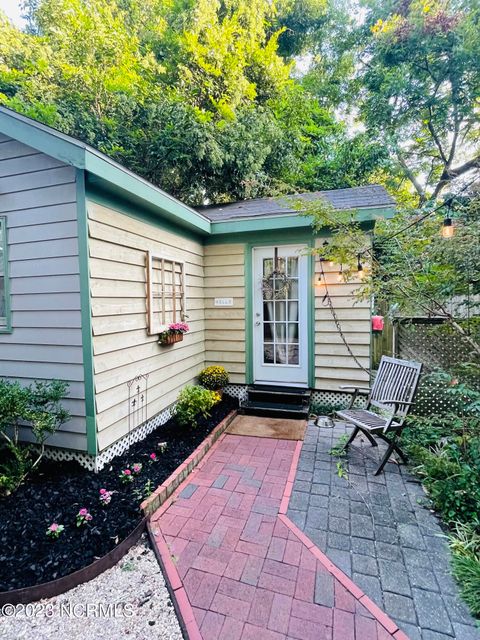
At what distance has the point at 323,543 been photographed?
1.98 metres

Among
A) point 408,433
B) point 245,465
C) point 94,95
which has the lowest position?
point 245,465

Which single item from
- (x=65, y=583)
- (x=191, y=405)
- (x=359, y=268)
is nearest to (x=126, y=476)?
(x=65, y=583)

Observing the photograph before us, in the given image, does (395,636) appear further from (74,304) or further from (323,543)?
(74,304)

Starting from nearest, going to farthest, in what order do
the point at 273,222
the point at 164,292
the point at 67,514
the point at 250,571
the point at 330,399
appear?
the point at 250,571
the point at 67,514
the point at 164,292
the point at 273,222
the point at 330,399

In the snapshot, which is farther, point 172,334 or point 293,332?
point 293,332

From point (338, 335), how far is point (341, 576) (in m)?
2.92

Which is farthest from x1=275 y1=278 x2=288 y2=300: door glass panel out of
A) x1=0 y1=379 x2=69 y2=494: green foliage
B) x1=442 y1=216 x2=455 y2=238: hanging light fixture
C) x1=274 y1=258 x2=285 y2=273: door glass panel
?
x1=0 y1=379 x2=69 y2=494: green foliage

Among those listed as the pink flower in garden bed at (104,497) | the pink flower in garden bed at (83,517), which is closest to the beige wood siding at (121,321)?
the pink flower in garden bed at (104,497)

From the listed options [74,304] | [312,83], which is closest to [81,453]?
[74,304]

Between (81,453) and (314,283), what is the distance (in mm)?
3399

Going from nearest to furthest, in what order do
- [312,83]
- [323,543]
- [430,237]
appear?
[323,543]
[430,237]
[312,83]

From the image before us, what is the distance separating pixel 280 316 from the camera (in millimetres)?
4543

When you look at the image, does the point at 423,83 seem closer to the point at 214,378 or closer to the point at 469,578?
the point at 214,378

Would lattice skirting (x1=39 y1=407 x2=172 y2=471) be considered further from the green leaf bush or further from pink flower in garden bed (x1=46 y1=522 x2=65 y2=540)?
the green leaf bush
